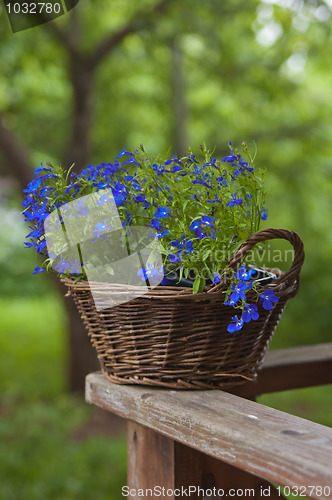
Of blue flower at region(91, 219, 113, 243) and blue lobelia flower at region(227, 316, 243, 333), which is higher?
blue flower at region(91, 219, 113, 243)

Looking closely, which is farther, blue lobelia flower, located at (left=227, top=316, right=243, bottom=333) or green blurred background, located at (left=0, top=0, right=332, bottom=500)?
green blurred background, located at (left=0, top=0, right=332, bottom=500)

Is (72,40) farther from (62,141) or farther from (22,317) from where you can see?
(22,317)

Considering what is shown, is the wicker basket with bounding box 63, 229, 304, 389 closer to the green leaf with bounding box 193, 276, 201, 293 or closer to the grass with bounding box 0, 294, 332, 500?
the green leaf with bounding box 193, 276, 201, 293

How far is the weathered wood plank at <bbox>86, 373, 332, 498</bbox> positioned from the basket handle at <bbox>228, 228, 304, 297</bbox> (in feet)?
0.70

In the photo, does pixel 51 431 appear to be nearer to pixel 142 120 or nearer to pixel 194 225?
pixel 142 120

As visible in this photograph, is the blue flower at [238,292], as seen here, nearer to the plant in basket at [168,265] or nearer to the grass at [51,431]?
the plant in basket at [168,265]

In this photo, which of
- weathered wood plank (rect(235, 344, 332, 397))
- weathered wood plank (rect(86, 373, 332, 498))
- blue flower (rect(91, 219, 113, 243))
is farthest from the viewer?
weathered wood plank (rect(235, 344, 332, 397))

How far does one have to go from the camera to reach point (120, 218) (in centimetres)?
98

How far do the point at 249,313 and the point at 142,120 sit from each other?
4605 mm

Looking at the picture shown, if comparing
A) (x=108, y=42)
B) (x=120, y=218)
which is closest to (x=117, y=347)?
(x=120, y=218)

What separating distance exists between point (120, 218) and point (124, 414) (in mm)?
376

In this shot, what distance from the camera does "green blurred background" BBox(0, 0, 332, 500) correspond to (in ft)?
11.2

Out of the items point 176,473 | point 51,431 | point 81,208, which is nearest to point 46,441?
point 51,431

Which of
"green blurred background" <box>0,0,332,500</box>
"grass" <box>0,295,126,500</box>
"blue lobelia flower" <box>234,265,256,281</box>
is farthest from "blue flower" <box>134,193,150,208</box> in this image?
"grass" <box>0,295,126,500</box>
